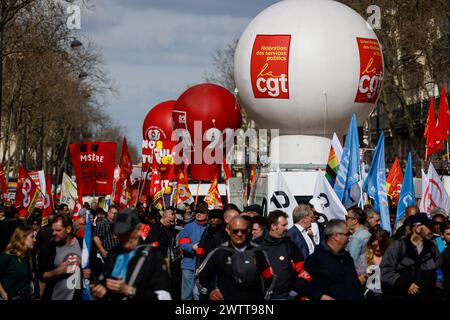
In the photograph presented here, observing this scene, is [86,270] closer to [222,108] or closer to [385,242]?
[385,242]

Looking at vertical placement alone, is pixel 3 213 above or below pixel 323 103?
below

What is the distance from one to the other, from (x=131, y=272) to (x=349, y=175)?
8.55 meters

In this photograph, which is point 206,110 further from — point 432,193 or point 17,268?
point 17,268

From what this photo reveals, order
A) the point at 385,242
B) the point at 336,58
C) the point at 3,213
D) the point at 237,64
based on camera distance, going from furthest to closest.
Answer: the point at 237,64 < the point at 336,58 < the point at 3,213 < the point at 385,242

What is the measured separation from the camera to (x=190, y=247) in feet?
45.9

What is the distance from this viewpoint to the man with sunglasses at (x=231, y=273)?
28.3 ft

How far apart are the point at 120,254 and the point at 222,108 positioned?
27194mm

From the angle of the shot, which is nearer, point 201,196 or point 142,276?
point 142,276

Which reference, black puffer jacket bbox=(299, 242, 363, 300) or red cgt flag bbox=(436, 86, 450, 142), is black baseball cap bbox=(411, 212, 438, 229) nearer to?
black puffer jacket bbox=(299, 242, 363, 300)

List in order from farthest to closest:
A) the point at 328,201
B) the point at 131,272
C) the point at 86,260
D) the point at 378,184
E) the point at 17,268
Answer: the point at 378,184 < the point at 328,201 < the point at 86,260 < the point at 17,268 < the point at 131,272

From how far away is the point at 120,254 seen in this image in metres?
7.39

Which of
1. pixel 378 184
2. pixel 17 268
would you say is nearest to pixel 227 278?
pixel 17 268

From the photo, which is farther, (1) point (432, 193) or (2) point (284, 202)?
(1) point (432, 193)

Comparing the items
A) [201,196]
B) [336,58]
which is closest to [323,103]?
[336,58]
